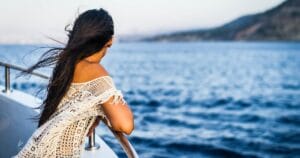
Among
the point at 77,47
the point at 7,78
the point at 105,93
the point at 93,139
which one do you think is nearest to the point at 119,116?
the point at 105,93

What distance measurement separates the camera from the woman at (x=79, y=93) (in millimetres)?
1726

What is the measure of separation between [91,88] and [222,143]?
8.56 metres

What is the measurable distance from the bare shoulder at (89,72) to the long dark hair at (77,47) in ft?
0.11

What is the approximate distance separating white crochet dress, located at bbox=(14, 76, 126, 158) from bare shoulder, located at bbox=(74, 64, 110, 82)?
0.02 meters

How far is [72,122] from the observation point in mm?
1785

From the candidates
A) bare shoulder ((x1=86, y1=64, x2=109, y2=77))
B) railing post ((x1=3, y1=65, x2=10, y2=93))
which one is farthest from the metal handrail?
bare shoulder ((x1=86, y1=64, x2=109, y2=77))

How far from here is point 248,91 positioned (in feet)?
78.0

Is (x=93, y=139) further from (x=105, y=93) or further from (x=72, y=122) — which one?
(x=105, y=93)

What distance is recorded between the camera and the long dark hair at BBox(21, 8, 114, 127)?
68.4 inches

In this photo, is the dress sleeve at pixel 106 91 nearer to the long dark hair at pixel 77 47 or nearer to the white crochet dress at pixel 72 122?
the white crochet dress at pixel 72 122

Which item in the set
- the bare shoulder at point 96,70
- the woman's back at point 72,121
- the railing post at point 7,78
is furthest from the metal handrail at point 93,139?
the bare shoulder at point 96,70

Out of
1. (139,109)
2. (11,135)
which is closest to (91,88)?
(11,135)

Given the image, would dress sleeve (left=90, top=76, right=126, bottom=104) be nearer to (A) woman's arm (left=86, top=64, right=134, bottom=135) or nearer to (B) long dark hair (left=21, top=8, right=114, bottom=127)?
(A) woman's arm (left=86, top=64, right=134, bottom=135)

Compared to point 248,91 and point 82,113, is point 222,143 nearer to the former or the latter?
point 82,113
